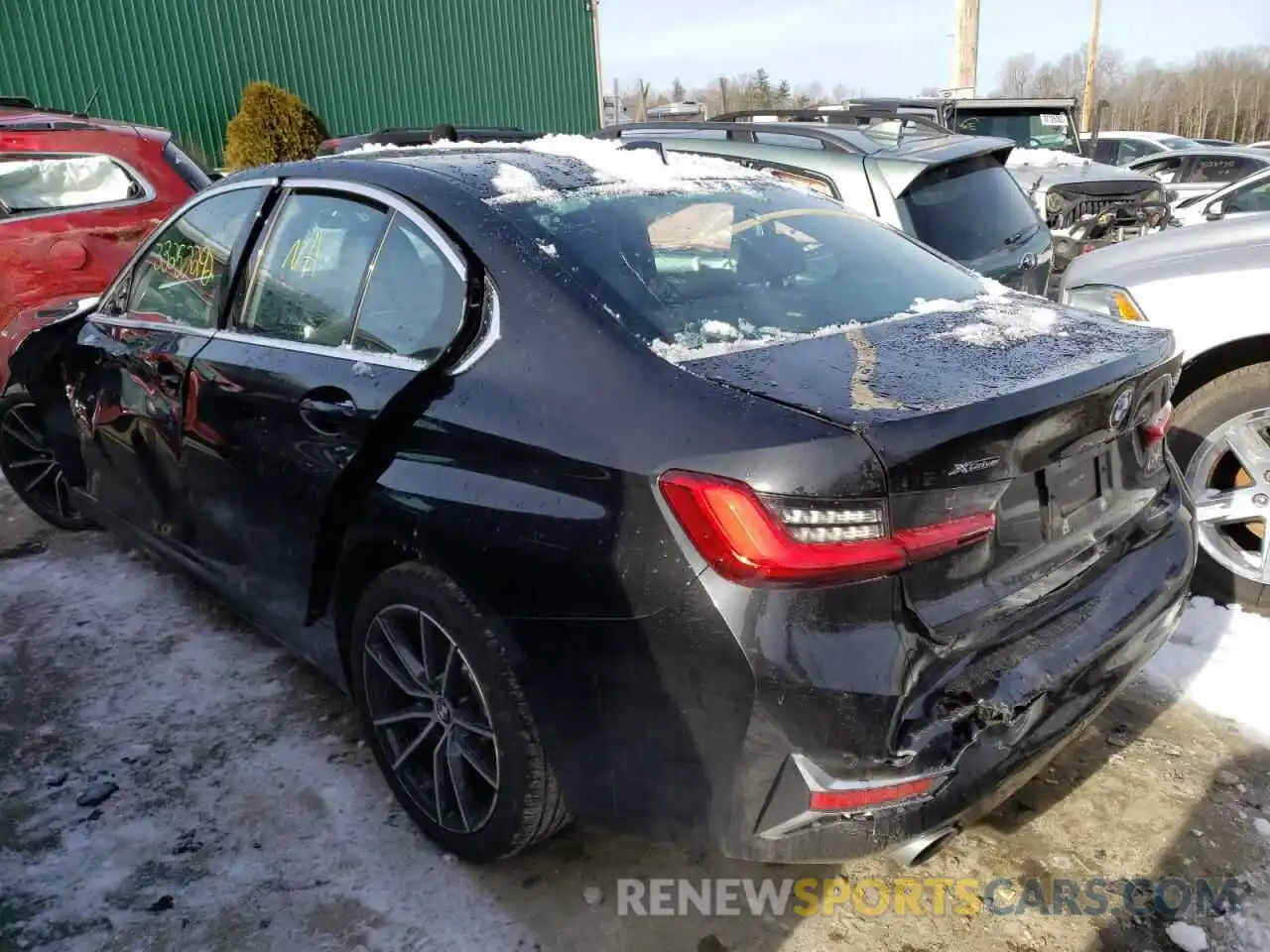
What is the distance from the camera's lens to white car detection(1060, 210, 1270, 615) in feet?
11.6

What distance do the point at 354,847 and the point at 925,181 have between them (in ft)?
12.8

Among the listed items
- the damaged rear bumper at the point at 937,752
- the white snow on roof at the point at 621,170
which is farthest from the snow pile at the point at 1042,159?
the damaged rear bumper at the point at 937,752

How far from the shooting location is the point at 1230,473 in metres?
3.74

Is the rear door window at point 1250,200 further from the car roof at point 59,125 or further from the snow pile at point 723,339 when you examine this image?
the car roof at point 59,125

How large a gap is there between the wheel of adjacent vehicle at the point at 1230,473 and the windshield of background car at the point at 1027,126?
25.2ft

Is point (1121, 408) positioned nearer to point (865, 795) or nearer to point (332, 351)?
point (865, 795)

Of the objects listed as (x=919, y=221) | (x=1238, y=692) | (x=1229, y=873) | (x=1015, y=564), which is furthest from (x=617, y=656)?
(x=919, y=221)

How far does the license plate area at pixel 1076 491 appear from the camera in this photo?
2.18 m

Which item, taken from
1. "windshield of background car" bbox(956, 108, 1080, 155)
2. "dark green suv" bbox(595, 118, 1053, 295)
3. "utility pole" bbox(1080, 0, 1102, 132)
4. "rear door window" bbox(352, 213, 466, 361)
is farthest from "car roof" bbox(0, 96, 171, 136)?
"utility pole" bbox(1080, 0, 1102, 132)

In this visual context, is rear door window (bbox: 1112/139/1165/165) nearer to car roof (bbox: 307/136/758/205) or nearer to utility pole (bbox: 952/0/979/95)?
utility pole (bbox: 952/0/979/95)

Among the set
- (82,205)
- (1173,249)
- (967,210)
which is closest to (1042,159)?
(967,210)

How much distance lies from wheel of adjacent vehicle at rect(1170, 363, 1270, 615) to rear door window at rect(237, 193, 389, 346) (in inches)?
118

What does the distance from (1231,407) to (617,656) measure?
2.82 metres

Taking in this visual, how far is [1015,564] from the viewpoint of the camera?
6.91 feet
